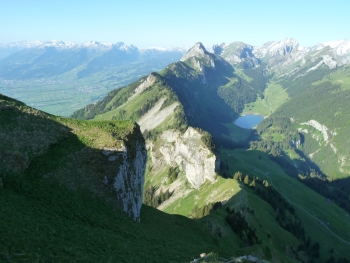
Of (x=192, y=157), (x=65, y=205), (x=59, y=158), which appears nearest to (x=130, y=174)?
(x=59, y=158)

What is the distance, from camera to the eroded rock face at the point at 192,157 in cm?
14962

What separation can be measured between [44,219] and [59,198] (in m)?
7.37

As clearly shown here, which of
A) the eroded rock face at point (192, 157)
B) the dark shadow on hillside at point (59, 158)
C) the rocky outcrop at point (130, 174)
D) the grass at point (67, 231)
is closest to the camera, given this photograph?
the grass at point (67, 231)

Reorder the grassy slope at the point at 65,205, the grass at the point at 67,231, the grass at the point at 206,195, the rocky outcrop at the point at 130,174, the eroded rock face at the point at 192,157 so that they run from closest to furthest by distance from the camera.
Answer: the grass at the point at 67,231 → the grassy slope at the point at 65,205 → the rocky outcrop at the point at 130,174 → the grass at the point at 206,195 → the eroded rock face at the point at 192,157

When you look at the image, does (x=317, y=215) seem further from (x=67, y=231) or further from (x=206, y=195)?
(x=67, y=231)

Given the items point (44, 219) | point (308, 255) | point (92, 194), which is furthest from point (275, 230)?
point (44, 219)

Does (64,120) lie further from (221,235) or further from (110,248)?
(221,235)

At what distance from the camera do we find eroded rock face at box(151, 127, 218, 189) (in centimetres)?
14962

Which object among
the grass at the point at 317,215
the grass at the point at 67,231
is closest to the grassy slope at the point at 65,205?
the grass at the point at 67,231

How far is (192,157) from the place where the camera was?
16288 centimetres

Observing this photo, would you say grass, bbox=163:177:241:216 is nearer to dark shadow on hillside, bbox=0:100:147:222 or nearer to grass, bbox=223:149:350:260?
grass, bbox=223:149:350:260

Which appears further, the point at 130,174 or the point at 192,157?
the point at 192,157

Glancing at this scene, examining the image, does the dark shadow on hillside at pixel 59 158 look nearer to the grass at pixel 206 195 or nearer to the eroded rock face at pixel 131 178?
the eroded rock face at pixel 131 178

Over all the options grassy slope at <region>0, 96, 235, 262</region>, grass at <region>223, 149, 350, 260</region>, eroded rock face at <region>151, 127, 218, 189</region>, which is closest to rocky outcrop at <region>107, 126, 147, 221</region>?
grassy slope at <region>0, 96, 235, 262</region>
